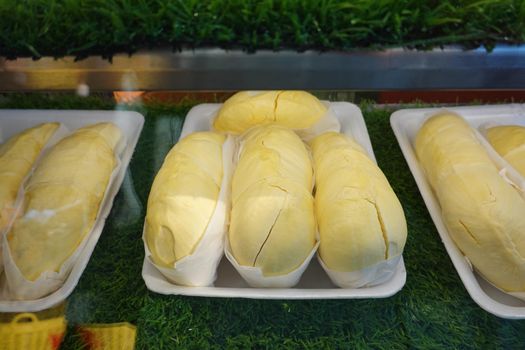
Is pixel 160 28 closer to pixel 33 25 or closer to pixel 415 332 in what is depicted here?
pixel 33 25

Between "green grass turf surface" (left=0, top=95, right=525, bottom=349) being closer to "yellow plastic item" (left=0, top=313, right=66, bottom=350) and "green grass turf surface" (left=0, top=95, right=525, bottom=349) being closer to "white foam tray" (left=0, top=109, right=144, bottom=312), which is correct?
"yellow plastic item" (left=0, top=313, right=66, bottom=350)

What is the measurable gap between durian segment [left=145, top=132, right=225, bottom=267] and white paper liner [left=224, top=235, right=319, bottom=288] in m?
0.09

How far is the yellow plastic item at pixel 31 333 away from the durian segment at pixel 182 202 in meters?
0.22

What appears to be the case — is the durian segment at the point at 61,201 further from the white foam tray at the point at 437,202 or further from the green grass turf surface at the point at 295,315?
the white foam tray at the point at 437,202

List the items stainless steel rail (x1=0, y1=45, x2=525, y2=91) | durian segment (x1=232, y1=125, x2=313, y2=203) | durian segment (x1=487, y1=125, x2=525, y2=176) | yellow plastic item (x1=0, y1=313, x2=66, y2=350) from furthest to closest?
durian segment (x1=487, y1=125, x2=525, y2=176) → durian segment (x1=232, y1=125, x2=313, y2=203) → yellow plastic item (x1=0, y1=313, x2=66, y2=350) → stainless steel rail (x1=0, y1=45, x2=525, y2=91)

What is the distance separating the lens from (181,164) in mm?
950

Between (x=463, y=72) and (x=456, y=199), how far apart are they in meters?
0.41

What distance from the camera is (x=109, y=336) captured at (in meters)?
0.87

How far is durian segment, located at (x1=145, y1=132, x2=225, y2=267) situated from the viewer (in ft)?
2.80

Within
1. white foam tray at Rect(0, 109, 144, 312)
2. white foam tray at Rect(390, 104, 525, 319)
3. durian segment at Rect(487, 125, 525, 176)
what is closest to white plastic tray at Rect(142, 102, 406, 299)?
white foam tray at Rect(390, 104, 525, 319)

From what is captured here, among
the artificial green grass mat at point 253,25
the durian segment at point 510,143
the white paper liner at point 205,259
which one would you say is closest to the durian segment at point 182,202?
the white paper liner at point 205,259

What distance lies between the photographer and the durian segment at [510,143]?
1057 mm

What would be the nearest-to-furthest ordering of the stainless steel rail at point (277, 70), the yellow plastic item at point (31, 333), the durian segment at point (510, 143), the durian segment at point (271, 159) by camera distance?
the stainless steel rail at point (277, 70) → the yellow plastic item at point (31, 333) → the durian segment at point (271, 159) → the durian segment at point (510, 143)

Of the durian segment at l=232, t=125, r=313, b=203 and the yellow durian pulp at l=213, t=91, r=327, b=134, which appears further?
the yellow durian pulp at l=213, t=91, r=327, b=134
